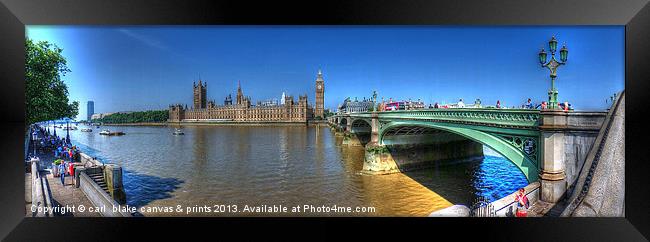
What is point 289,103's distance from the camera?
35.8 meters

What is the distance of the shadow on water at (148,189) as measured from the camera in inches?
342

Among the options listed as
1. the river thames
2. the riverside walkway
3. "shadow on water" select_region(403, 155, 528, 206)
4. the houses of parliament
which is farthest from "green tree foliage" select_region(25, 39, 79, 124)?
the houses of parliament

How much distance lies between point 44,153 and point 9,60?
11.5ft

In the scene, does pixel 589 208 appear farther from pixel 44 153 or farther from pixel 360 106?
pixel 360 106

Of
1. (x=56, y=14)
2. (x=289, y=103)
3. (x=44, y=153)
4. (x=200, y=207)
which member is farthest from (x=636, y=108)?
(x=289, y=103)

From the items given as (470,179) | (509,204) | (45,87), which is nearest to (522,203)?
(509,204)

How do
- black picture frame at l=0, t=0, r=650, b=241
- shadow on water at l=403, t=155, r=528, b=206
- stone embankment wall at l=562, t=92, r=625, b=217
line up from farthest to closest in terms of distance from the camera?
shadow on water at l=403, t=155, r=528, b=206, black picture frame at l=0, t=0, r=650, b=241, stone embankment wall at l=562, t=92, r=625, b=217

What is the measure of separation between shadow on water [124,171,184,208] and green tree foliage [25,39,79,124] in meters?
2.60

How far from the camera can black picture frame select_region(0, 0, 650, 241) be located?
555 cm

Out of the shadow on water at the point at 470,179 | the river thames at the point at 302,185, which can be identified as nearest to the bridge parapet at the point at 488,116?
the river thames at the point at 302,185

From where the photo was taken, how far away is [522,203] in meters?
5.68

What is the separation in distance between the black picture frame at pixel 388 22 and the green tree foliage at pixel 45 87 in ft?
3.92

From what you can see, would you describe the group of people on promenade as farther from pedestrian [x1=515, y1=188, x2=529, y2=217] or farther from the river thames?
pedestrian [x1=515, y1=188, x2=529, y2=217]

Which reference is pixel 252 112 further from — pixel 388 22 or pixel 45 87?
pixel 388 22
